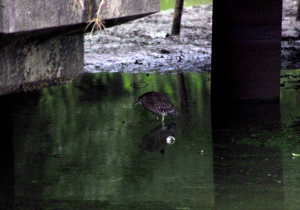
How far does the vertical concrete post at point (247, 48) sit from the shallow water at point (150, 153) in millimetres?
282

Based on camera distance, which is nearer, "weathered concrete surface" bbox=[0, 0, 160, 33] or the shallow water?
"weathered concrete surface" bbox=[0, 0, 160, 33]

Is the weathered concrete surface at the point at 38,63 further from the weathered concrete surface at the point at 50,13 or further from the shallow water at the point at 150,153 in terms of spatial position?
the shallow water at the point at 150,153

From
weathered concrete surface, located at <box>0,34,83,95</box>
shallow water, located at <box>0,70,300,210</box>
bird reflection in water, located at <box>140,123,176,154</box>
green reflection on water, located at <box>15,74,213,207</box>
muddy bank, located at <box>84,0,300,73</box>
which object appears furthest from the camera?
muddy bank, located at <box>84,0,300,73</box>

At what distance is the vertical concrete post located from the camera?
8.46 m

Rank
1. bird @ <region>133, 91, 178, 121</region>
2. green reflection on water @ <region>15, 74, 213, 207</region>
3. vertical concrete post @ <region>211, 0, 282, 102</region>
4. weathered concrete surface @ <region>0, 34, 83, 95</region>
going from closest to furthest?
weathered concrete surface @ <region>0, 34, 83, 95</region>
green reflection on water @ <region>15, 74, 213, 207</region>
bird @ <region>133, 91, 178, 121</region>
vertical concrete post @ <region>211, 0, 282, 102</region>

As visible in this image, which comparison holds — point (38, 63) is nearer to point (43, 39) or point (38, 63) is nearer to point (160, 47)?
point (43, 39)

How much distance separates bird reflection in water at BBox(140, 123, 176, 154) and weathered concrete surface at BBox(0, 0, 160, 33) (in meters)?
1.75

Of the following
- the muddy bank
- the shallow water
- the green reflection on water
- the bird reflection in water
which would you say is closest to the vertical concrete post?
the shallow water

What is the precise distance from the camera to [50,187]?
4.77 metres

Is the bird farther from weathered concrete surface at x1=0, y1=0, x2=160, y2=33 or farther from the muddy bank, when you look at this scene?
the muddy bank

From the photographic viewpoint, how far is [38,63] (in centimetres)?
414

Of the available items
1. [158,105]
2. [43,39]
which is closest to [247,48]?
[158,105]

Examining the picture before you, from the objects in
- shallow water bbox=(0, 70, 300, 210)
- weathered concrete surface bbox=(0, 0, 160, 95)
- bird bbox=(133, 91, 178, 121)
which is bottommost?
shallow water bbox=(0, 70, 300, 210)

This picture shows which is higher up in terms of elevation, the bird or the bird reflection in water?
the bird
